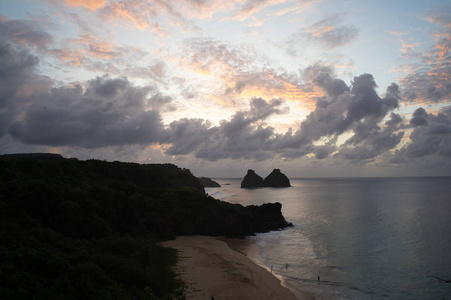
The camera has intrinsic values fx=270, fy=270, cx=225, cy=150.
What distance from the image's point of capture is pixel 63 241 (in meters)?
23.7

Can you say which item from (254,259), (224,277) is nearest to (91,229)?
(224,277)

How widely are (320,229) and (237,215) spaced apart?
19.5 m

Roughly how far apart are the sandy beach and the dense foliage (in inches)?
78.9

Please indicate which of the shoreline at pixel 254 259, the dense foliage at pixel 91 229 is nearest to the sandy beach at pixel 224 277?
the shoreline at pixel 254 259

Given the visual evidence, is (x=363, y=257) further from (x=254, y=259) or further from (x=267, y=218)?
(x=267, y=218)

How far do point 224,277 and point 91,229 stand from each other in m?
16.5

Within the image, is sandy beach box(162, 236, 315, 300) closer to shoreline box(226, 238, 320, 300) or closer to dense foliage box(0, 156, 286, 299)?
shoreline box(226, 238, 320, 300)

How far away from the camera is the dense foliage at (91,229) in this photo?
16.9 meters

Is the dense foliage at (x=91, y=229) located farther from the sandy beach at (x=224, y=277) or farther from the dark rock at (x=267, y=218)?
the sandy beach at (x=224, y=277)

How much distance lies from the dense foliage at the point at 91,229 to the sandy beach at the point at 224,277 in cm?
200

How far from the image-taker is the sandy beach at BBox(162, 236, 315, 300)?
24.5 meters

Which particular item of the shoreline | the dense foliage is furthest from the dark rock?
the shoreline

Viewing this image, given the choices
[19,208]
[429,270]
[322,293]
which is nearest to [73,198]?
[19,208]

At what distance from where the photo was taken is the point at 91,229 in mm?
31672
